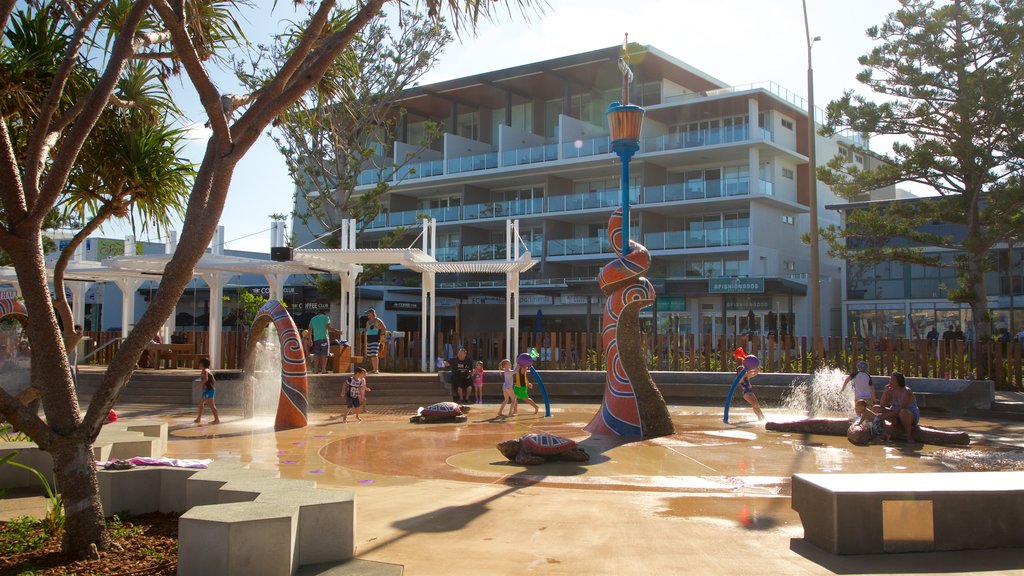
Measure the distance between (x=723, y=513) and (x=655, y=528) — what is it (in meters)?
0.98

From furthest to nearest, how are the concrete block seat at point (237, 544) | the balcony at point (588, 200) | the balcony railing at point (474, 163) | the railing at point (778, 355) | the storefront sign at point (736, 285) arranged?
the balcony railing at point (474, 163) < the balcony at point (588, 200) < the storefront sign at point (736, 285) < the railing at point (778, 355) < the concrete block seat at point (237, 544)

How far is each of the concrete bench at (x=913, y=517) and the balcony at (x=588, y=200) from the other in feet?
125

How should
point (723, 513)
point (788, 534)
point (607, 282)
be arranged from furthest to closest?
1. point (607, 282)
2. point (723, 513)
3. point (788, 534)

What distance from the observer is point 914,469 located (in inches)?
378

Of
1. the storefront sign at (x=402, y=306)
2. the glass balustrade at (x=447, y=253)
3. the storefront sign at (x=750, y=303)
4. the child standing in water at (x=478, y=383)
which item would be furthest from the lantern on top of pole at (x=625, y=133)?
the glass balustrade at (x=447, y=253)

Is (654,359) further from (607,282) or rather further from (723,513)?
(723,513)

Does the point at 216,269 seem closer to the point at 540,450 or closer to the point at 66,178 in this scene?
the point at 540,450

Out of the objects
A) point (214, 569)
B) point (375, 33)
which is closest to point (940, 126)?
point (375, 33)

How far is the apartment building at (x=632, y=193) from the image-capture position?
40.9m

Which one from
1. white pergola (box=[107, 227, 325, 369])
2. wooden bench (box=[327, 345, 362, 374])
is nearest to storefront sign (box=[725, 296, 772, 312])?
wooden bench (box=[327, 345, 362, 374])

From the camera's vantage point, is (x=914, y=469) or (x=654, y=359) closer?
(x=914, y=469)

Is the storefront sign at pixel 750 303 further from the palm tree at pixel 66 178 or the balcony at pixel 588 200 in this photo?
the palm tree at pixel 66 178

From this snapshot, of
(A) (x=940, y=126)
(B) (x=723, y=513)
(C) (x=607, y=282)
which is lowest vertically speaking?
(B) (x=723, y=513)

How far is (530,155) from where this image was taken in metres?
46.8
